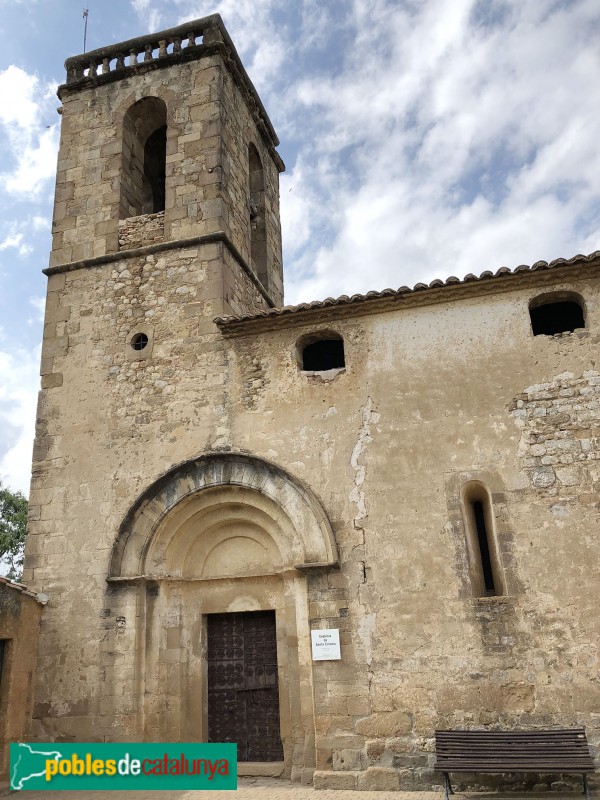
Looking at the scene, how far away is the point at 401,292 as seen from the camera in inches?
364

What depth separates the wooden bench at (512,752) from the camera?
6750 millimetres

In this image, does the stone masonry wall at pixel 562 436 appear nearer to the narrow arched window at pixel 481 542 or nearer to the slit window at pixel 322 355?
the narrow arched window at pixel 481 542

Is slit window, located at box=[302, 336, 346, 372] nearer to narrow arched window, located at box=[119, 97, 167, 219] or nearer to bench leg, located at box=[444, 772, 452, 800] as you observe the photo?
narrow arched window, located at box=[119, 97, 167, 219]

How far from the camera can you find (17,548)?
75.6ft

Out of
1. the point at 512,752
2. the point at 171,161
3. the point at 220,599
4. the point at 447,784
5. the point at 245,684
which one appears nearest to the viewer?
the point at 447,784

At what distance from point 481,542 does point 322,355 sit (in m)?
3.37

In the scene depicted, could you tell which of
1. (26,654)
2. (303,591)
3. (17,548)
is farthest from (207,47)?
(17,548)

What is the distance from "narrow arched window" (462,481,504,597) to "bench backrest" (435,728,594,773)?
152 centimetres

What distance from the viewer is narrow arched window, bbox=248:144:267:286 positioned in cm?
1340

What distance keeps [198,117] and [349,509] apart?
7.25 meters

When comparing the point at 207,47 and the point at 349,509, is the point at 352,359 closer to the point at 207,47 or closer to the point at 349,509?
the point at 349,509
